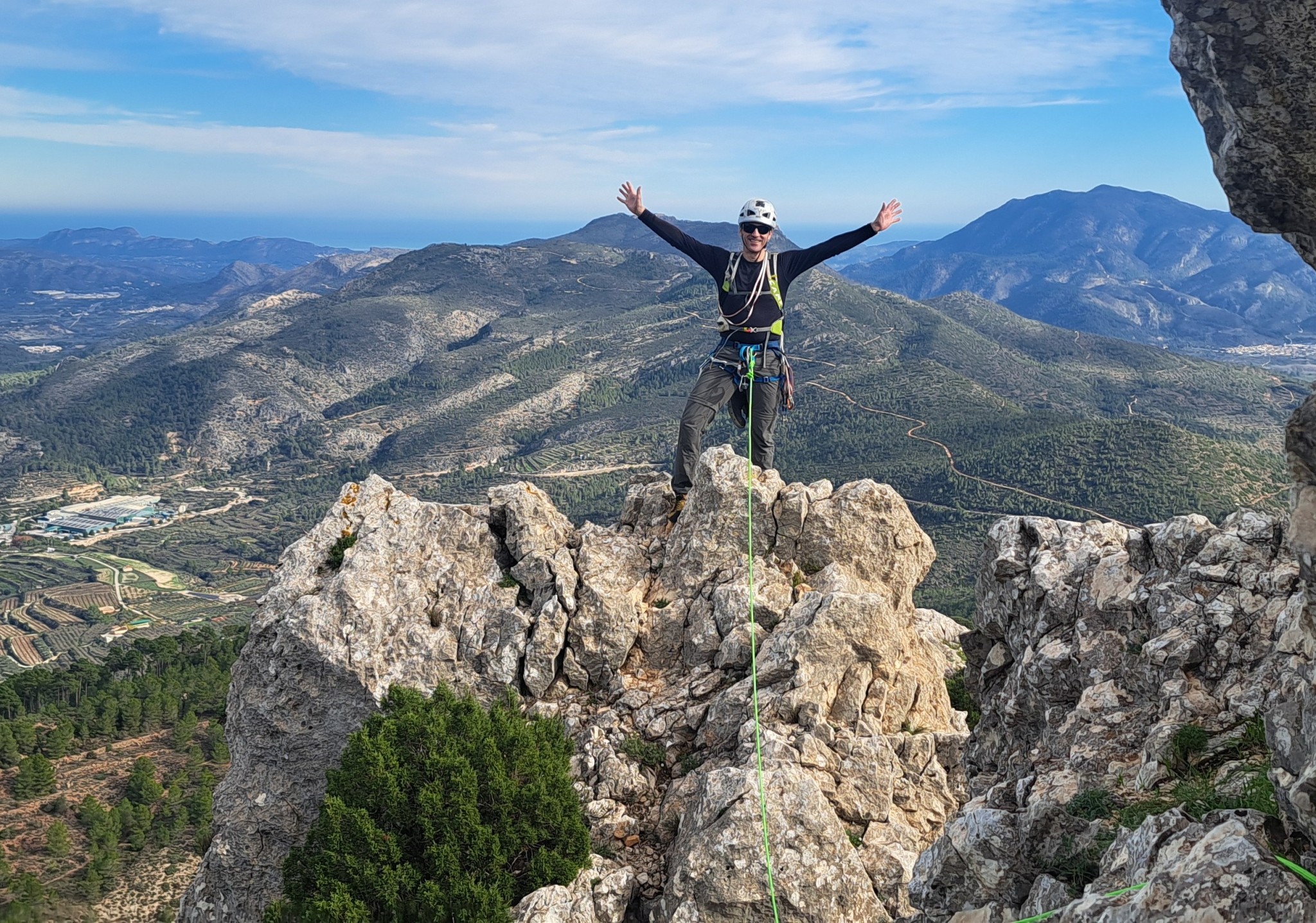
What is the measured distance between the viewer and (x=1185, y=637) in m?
10.2

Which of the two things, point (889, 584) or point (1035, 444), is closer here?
point (889, 584)

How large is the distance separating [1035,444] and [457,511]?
99452 millimetres

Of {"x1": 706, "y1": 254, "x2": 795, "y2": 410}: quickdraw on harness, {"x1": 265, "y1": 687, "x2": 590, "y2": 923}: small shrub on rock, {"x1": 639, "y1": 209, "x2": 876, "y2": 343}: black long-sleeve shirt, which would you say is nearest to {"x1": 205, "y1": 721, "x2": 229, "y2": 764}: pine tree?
{"x1": 265, "y1": 687, "x2": 590, "y2": 923}: small shrub on rock

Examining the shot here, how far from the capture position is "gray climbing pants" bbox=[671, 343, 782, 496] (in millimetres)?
17906

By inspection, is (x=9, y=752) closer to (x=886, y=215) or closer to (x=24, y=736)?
(x=24, y=736)

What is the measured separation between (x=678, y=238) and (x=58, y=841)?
46.9 metres

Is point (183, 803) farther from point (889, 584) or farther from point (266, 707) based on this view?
point (889, 584)

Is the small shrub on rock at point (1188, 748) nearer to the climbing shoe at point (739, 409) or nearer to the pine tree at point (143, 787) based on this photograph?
the climbing shoe at point (739, 409)

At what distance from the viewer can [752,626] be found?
15.5 m

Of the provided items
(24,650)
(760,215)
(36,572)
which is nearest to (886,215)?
(760,215)

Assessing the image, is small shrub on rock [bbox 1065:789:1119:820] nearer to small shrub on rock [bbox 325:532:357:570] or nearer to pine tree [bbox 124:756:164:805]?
small shrub on rock [bbox 325:532:357:570]

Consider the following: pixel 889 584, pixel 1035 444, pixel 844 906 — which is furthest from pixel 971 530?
pixel 844 906

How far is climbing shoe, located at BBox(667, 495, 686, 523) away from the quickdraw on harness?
127 inches

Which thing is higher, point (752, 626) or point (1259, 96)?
point (1259, 96)
